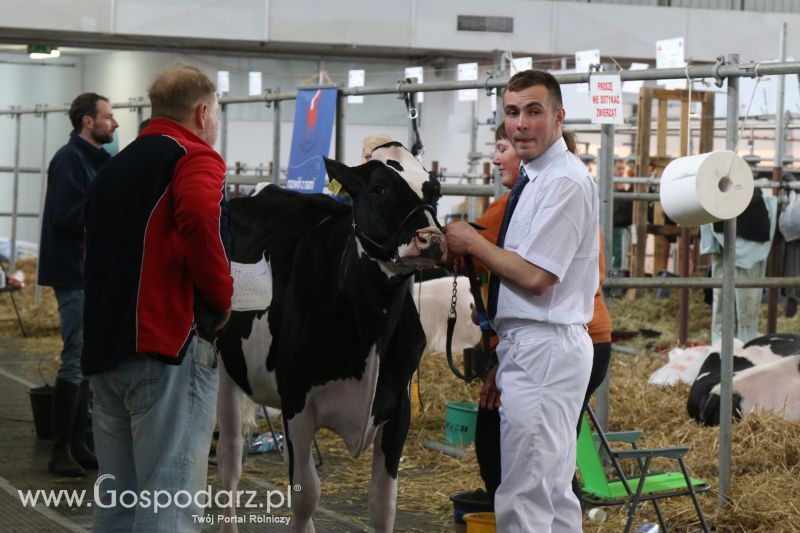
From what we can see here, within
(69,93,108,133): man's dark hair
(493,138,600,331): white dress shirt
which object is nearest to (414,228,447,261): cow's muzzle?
(493,138,600,331): white dress shirt

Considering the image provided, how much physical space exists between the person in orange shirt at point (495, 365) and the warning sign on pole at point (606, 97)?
99 cm

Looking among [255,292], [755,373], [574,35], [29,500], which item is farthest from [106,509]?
[574,35]

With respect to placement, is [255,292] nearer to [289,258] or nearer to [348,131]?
[289,258]

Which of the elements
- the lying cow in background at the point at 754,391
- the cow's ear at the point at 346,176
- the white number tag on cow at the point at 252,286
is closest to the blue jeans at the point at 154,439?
the cow's ear at the point at 346,176

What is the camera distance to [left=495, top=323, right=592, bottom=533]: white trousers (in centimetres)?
335

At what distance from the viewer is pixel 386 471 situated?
463 cm

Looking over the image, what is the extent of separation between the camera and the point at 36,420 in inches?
283

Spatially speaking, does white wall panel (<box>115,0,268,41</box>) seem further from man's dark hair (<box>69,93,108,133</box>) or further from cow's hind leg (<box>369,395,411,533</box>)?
cow's hind leg (<box>369,395,411,533</box>)

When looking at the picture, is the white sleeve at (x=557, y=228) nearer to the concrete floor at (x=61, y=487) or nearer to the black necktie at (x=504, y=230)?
the black necktie at (x=504, y=230)

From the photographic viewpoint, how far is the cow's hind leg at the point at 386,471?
463cm

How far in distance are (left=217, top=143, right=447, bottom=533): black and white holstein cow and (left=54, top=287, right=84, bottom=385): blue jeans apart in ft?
4.58

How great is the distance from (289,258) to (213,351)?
1.82 metres

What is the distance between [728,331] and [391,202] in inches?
78.2

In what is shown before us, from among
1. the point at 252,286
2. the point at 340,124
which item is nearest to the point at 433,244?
the point at 252,286
